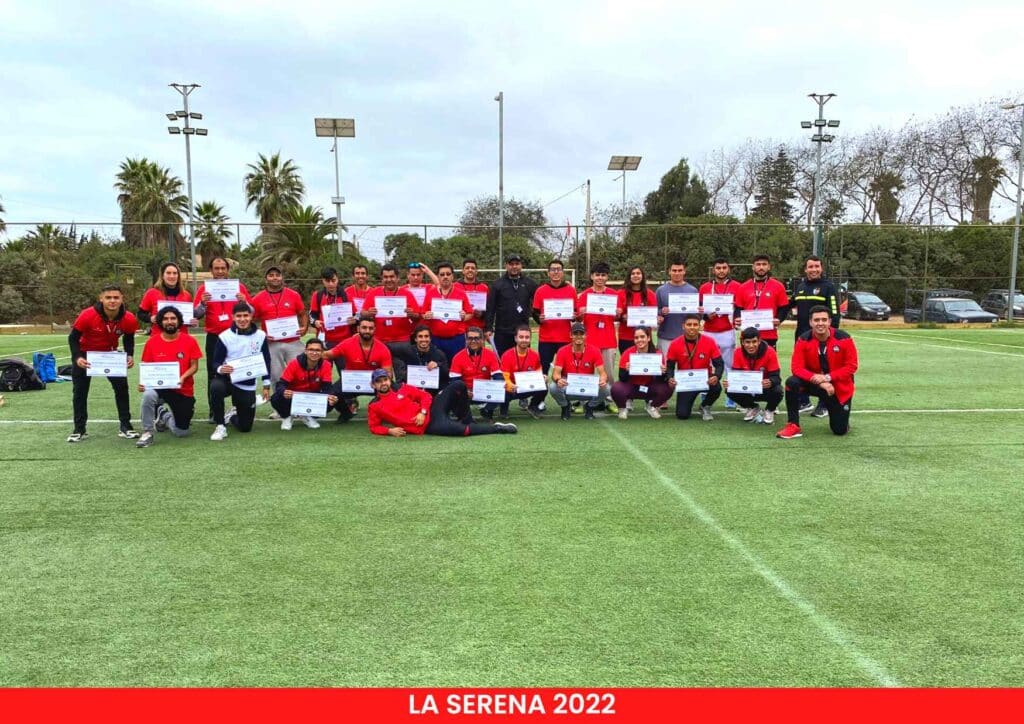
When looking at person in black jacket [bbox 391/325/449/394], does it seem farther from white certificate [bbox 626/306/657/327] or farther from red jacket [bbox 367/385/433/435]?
white certificate [bbox 626/306/657/327]

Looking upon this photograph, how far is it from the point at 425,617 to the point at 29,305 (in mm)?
27543

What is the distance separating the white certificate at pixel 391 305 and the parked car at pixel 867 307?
78.5ft

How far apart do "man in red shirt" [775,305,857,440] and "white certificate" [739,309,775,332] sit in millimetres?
823

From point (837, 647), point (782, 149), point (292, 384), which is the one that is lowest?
point (837, 647)

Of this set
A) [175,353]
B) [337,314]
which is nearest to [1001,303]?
[337,314]

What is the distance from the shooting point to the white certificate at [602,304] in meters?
8.20

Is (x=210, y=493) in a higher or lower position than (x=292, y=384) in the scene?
lower

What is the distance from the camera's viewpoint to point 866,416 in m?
8.07

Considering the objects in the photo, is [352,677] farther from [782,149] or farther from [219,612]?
[782,149]

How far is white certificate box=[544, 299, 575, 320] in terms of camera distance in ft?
26.8

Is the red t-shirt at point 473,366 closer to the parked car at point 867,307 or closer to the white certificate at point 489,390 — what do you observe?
the white certificate at point 489,390

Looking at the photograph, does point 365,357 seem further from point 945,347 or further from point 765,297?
point 945,347

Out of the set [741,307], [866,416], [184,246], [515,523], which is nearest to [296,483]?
[515,523]

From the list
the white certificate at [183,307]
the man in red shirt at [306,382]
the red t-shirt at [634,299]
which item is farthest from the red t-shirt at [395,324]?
the red t-shirt at [634,299]
